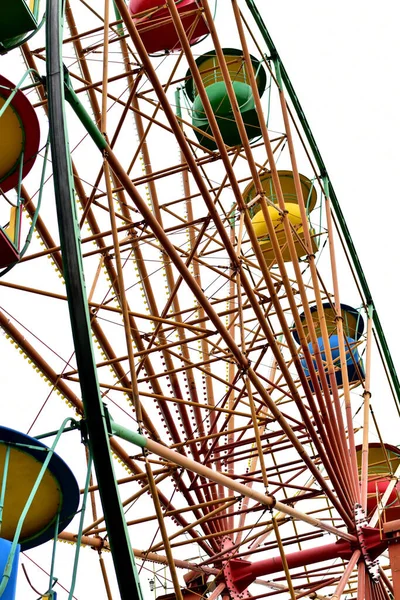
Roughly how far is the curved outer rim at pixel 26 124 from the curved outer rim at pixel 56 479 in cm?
404

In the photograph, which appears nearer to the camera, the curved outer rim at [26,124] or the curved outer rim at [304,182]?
the curved outer rim at [26,124]

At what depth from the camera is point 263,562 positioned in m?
17.7

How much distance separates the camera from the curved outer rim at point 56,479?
945 centimetres

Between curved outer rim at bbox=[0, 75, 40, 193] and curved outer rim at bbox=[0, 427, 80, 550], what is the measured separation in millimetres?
4038

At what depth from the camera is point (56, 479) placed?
9961mm

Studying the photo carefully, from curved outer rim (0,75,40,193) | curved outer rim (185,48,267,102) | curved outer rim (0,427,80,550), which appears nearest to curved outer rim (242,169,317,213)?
curved outer rim (185,48,267,102)

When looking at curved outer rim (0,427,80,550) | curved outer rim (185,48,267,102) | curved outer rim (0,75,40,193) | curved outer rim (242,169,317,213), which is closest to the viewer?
curved outer rim (0,427,80,550)

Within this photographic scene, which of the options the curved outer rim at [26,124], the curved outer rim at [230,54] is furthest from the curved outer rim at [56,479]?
the curved outer rim at [230,54]

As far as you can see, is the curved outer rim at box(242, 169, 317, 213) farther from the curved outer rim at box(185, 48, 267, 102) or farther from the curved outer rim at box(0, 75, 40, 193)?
the curved outer rim at box(0, 75, 40, 193)

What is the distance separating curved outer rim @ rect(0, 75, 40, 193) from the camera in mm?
11531

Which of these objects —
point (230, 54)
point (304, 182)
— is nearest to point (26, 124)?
point (230, 54)

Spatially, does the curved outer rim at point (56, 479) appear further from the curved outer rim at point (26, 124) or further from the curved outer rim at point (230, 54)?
the curved outer rim at point (230, 54)

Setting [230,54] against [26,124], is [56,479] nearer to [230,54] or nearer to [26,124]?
[26,124]

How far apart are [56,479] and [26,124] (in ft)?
14.1
